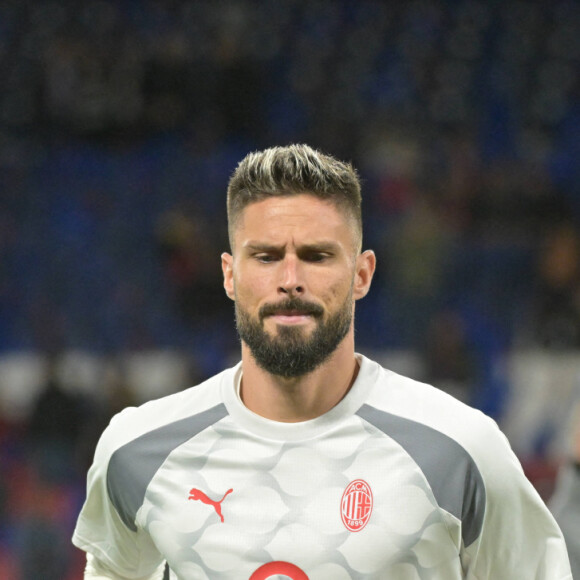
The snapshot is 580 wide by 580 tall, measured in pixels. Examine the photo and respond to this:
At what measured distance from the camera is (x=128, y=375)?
7.51 meters

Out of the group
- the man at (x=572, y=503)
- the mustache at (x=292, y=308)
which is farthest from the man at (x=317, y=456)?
the man at (x=572, y=503)

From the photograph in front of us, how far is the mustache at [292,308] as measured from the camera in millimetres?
2455

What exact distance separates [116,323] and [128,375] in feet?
2.16

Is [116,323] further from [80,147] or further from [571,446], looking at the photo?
[571,446]

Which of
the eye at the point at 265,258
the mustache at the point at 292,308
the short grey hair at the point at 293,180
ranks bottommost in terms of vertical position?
the mustache at the point at 292,308

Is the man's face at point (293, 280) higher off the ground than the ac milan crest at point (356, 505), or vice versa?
the man's face at point (293, 280)

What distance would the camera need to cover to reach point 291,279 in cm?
245

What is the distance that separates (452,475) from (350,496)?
244 millimetres

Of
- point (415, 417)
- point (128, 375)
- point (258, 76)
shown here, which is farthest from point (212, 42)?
point (415, 417)

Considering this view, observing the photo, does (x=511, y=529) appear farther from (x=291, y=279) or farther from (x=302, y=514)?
(x=291, y=279)

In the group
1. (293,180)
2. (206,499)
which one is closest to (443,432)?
(206,499)

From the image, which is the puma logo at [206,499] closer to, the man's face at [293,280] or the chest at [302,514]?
the chest at [302,514]

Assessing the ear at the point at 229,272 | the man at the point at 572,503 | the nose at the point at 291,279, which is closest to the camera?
the nose at the point at 291,279

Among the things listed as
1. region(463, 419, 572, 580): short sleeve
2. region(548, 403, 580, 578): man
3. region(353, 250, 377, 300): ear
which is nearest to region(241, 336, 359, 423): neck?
region(353, 250, 377, 300): ear
